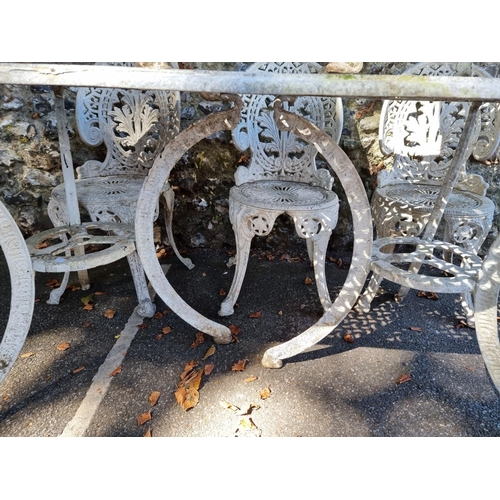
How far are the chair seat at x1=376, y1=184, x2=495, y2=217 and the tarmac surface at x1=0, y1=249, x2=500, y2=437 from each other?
28.3 inches

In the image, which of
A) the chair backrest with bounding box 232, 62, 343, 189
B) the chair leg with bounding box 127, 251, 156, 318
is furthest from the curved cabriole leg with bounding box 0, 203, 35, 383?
the chair backrest with bounding box 232, 62, 343, 189

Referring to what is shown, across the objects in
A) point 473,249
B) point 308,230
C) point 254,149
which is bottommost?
point 473,249

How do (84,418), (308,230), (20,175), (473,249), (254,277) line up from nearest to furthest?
(84,418) → (308,230) → (473,249) → (254,277) → (20,175)

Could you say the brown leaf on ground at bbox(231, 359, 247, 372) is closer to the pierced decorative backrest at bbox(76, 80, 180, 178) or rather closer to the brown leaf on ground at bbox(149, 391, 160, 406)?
the brown leaf on ground at bbox(149, 391, 160, 406)

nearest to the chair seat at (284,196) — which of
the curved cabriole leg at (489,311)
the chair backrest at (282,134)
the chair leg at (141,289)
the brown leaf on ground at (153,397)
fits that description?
the chair backrest at (282,134)

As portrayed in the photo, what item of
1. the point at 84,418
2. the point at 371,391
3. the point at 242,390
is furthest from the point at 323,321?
the point at 84,418

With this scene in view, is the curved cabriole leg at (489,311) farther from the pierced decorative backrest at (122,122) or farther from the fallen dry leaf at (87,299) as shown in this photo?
the fallen dry leaf at (87,299)

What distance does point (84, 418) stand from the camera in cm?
162

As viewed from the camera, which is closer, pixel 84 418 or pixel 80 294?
pixel 84 418

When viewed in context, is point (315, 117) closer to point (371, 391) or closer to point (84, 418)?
point (371, 391)

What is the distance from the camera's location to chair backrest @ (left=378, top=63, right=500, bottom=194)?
2.39 metres

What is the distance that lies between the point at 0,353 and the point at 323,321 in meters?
1.54

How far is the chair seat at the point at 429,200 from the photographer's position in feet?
6.92

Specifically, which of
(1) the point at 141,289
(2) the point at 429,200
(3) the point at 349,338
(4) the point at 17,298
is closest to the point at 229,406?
(3) the point at 349,338
